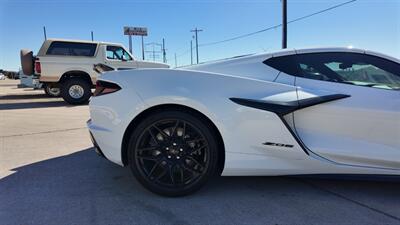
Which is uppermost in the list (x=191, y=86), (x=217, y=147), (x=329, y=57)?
(x=329, y=57)

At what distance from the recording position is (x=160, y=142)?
315 cm

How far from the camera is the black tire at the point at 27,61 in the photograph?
1216 cm

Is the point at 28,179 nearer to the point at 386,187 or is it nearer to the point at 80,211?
the point at 80,211

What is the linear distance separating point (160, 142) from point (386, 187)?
2.32m

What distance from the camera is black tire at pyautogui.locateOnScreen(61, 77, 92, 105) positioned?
40.3ft

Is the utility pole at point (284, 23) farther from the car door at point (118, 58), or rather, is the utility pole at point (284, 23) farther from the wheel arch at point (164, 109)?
the wheel arch at point (164, 109)

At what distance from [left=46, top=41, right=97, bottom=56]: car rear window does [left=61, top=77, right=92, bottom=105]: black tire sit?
993 mm

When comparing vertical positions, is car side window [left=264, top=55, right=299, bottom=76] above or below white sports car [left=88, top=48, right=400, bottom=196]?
above

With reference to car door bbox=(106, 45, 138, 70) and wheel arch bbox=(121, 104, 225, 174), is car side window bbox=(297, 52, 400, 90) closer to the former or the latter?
wheel arch bbox=(121, 104, 225, 174)

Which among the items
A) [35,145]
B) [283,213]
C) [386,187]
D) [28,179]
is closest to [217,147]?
[283,213]

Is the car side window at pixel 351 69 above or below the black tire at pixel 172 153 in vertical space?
above

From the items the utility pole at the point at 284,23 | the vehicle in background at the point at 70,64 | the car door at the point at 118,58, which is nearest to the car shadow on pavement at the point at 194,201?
the vehicle in background at the point at 70,64

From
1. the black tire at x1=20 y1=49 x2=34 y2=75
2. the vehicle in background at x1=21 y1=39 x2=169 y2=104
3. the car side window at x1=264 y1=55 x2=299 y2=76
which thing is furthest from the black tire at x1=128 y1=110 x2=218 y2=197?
the black tire at x1=20 y1=49 x2=34 y2=75

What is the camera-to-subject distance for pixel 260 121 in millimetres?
2996
